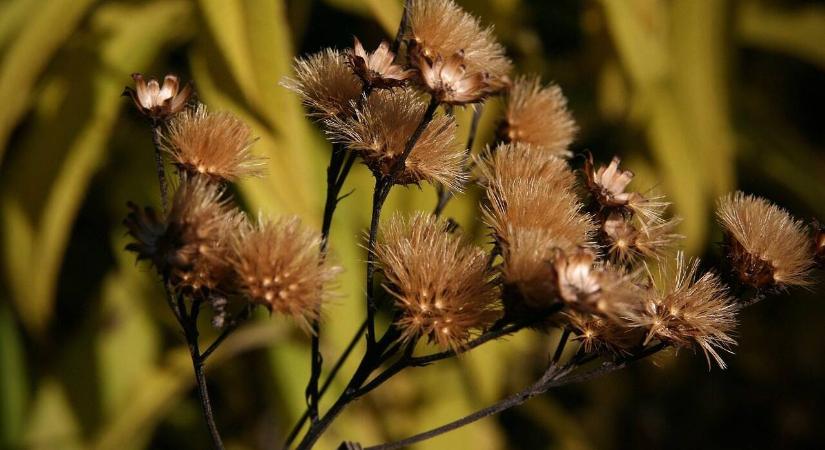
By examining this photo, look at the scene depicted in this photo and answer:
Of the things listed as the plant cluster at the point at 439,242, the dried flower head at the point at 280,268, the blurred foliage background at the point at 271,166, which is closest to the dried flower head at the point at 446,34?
the plant cluster at the point at 439,242

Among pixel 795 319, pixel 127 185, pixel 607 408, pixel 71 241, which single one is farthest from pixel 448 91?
pixel 795 319

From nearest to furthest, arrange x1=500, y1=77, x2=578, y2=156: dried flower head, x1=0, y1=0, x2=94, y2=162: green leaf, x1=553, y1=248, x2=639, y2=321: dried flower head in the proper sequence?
x1=553, y1=248, x2=639, y2=321: dried flower head → x1=500, y1=77, x2=578, y2=156: dried flower head → x1=0, y1=0, x2=94, y2=162: green leaf

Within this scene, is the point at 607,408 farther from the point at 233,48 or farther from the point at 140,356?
the point at 233,48

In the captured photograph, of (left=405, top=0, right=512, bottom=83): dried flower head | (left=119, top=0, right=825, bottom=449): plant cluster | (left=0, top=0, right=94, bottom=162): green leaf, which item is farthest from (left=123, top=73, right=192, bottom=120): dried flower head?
(left=0, top=0, right=94, bottom=162): green leaf

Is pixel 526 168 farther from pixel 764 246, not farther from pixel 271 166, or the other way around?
pixel 271 166

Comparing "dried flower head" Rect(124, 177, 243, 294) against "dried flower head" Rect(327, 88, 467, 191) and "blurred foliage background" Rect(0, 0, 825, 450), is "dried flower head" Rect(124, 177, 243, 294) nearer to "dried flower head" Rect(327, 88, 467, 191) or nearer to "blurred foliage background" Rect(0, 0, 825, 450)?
"dried flower head" Rect(327, 88, 467, 191)
